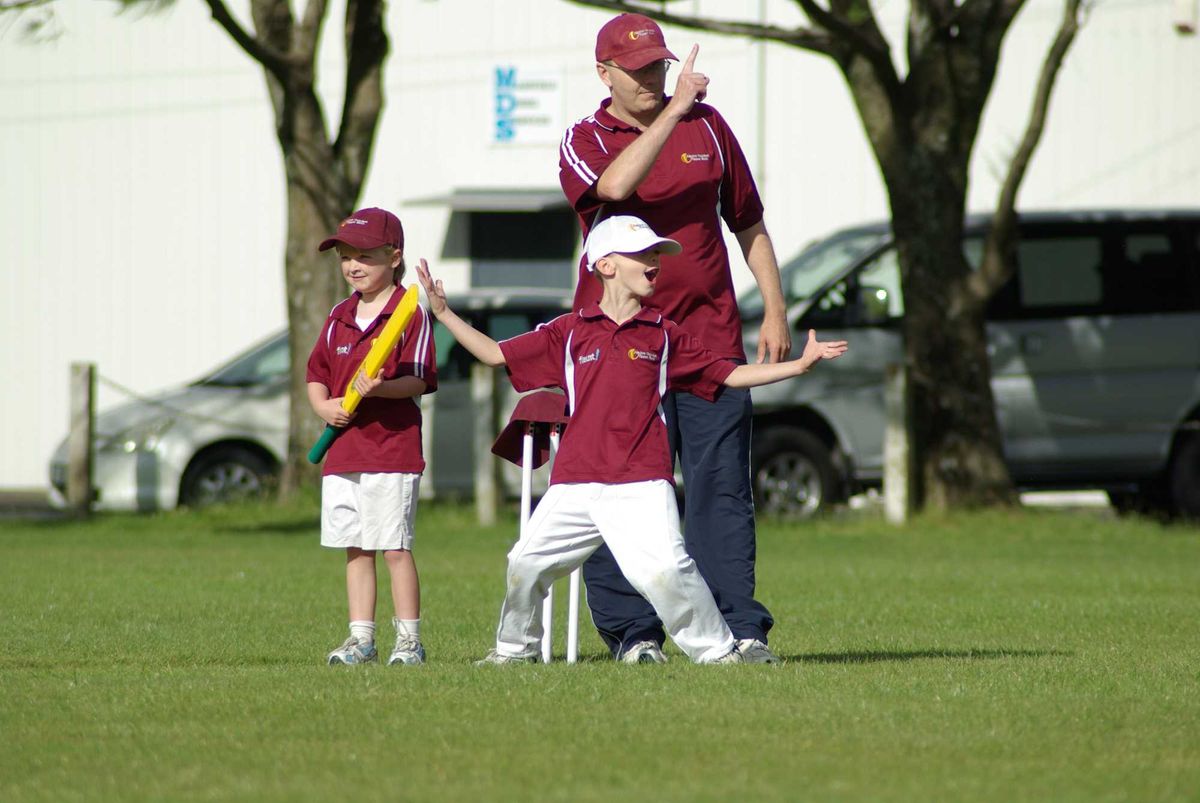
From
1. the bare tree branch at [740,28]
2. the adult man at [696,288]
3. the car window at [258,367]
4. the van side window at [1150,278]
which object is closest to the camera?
the adult man at [696,288]

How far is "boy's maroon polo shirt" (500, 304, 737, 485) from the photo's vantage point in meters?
6.04

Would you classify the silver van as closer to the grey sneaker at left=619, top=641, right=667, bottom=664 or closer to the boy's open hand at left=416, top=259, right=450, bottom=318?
the grey sneaker at left=619, top=641, right=667, bottom=664

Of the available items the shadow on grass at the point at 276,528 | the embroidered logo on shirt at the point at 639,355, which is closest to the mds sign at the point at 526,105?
the shadow on grass at the point at 276,528

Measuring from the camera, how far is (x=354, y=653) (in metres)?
6.57

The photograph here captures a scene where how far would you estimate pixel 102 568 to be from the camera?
10.9m

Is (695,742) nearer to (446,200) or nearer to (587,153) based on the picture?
(587,153)

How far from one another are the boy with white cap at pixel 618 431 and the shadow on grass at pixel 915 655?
619 mm

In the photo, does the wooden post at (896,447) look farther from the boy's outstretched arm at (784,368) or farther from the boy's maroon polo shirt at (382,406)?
the boy's outstretched arm at (784,368)

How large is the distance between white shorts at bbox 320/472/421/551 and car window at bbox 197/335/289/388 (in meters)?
9.28

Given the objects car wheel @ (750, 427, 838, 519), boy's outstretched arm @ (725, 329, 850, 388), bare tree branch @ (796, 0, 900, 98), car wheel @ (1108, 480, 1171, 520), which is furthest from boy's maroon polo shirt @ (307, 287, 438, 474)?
car wheel @ (1108, 480, 1171, 520)

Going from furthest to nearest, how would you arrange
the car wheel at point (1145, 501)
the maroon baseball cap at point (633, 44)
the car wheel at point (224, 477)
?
the car wheel at point (1145, 501), the car wheel at point (224, 477), the maroon baseball cap at point (633, 44)

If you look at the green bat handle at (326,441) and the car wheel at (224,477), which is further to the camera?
the car wheel at (224,477)

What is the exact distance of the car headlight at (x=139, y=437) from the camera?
15.0m

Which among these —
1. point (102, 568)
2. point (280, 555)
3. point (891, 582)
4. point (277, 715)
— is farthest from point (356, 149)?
point (277, 715)
